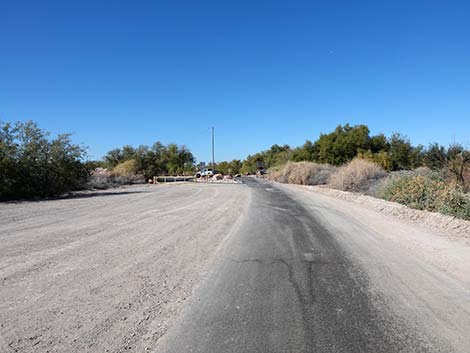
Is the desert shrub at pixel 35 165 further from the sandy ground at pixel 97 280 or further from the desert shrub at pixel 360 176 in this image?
the desert shrub at pixel 360 176

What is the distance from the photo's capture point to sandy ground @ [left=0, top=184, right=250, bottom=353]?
166 inches

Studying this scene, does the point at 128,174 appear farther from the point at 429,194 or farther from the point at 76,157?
the point at 429,194

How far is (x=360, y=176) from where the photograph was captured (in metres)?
25.2

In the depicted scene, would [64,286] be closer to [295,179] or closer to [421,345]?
[421,345]

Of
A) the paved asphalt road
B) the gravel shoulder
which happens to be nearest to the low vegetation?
the gravel shoulder

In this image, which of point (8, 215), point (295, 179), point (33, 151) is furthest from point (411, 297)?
point (295, 179)

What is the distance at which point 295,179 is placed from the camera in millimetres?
43125

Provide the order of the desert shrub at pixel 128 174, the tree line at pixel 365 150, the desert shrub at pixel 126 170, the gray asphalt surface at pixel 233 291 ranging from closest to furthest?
the gray asphalt surface at pixel 233 291, the tree line at pixel 365 150, the desert shrub at pixel 128 174, the desert shrub at pixel 126 170

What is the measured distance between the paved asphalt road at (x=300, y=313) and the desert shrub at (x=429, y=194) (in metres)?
6.29

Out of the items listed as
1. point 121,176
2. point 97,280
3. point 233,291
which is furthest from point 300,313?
point 121,176

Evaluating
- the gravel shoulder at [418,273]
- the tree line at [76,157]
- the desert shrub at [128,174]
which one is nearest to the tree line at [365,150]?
the tree line at [76,157]

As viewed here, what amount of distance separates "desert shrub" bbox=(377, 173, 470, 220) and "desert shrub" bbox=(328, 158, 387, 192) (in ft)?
15.3

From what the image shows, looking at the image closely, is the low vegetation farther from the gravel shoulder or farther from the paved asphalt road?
the paved asphalt road

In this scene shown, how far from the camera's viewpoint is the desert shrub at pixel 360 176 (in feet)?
80.7
